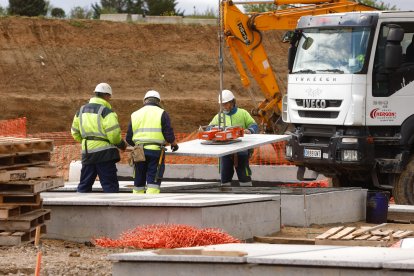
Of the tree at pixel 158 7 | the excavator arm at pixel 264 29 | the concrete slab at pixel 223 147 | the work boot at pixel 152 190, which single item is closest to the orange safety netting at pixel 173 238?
the work boot at pixel 152 190

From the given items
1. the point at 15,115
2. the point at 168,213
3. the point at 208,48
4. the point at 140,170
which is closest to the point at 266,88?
the point at 140,170

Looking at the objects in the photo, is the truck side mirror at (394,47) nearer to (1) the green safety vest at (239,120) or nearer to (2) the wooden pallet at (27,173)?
(1) the green safety vest at (239,120)

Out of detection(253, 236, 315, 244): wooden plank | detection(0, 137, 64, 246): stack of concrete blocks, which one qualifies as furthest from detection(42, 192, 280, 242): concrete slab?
detection(0, 137, 64, 246): stack of concrete blocks

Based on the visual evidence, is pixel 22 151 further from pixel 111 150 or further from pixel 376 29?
pixel 376 29

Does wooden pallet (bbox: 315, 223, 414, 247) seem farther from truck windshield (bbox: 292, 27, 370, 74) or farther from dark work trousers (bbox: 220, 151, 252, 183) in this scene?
truck windshield (bbox: 292, 27, 370, 74)

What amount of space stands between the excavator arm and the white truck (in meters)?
4.56

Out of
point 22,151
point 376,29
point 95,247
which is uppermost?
point 376,29

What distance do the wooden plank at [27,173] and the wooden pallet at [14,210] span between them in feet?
1.17

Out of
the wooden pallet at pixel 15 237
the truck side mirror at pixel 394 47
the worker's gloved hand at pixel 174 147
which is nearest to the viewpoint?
the wooden pallet at pixel 15 237

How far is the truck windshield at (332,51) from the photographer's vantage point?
20.5m

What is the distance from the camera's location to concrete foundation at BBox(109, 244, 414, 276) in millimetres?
9688

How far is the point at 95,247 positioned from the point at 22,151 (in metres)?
1.61

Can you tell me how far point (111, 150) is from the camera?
17.6 meters

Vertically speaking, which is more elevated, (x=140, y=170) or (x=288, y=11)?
(x=288, y=11)
